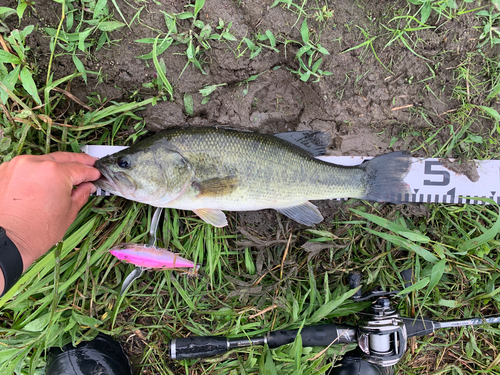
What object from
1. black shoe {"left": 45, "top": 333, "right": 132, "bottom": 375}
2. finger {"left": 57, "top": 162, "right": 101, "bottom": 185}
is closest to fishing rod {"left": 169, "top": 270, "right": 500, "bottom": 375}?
black shoe {"left": 45, "top": 333, "right": 132, "bottom": 375}

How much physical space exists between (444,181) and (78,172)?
341 centimetres

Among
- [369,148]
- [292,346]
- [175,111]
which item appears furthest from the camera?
[369,148]

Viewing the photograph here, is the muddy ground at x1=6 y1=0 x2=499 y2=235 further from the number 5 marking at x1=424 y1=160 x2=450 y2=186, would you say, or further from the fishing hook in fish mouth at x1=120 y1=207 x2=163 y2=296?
the fishing hook in fish mouth at x1=120 y1=207 x2=163 y2=296

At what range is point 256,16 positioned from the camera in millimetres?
2779

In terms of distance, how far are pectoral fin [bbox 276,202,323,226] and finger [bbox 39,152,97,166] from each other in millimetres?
1771

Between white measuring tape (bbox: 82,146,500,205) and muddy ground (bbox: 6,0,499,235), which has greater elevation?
muddy ground (bbox: 6,0,499,235)

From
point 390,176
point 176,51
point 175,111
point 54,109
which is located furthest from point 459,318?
point 54,109

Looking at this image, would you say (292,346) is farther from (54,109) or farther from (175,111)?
(54,109)

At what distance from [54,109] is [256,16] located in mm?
2091

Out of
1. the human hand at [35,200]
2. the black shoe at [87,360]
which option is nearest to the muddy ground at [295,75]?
the human hand at [35,200]

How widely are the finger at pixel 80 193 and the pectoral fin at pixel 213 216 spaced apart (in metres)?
0.92

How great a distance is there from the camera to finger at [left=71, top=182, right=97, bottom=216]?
244cm

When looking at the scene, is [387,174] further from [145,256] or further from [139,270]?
[139,270]

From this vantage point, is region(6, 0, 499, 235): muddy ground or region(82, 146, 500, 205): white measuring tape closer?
region(6, 0, 499, 235): muddy ground
